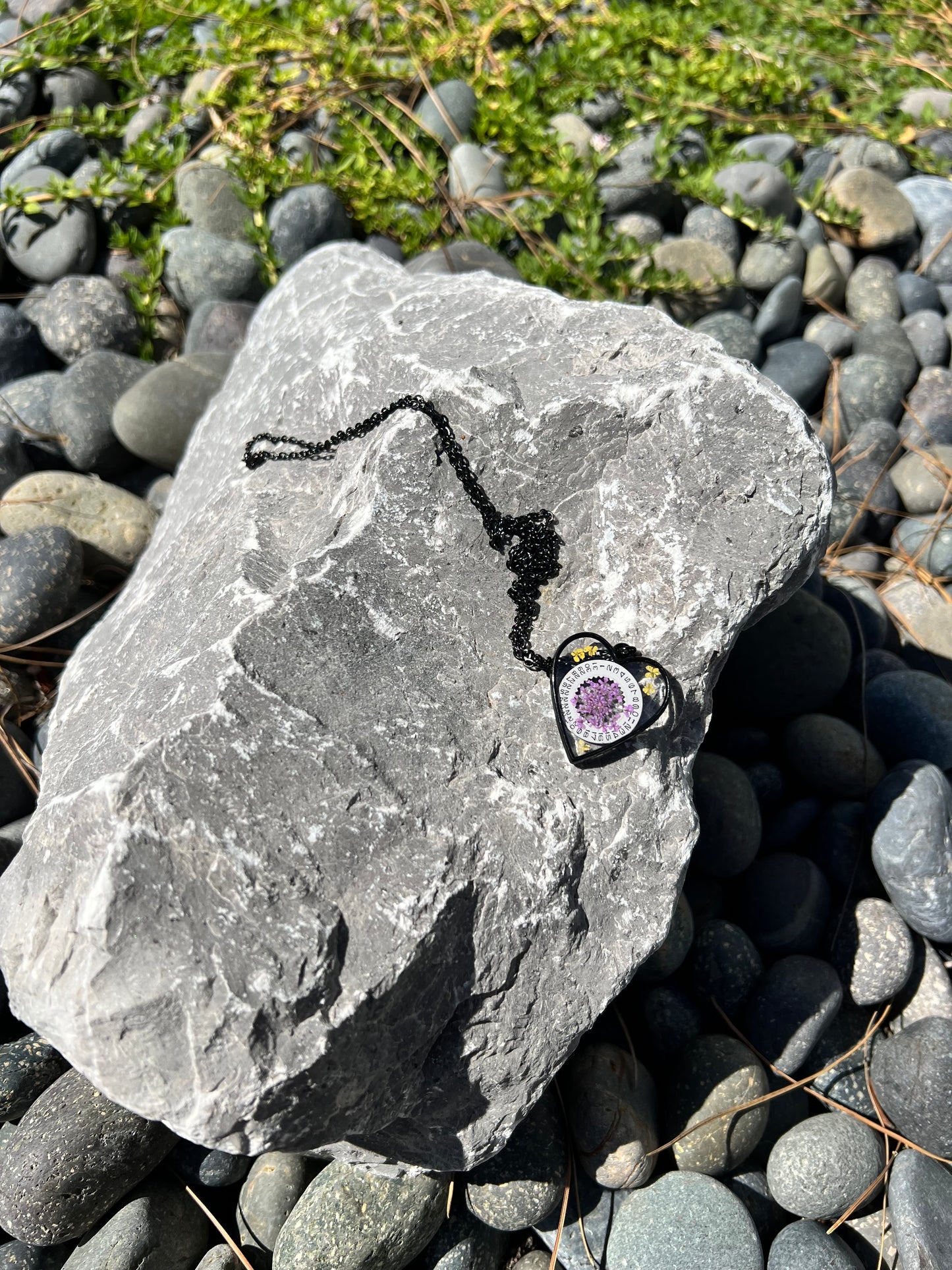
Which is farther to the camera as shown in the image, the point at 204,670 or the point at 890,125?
the point at 890,125

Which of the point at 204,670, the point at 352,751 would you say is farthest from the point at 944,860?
the point at 204,670

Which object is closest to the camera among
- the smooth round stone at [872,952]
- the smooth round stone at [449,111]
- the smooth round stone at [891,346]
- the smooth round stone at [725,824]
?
the smooth round stone at [872,952]

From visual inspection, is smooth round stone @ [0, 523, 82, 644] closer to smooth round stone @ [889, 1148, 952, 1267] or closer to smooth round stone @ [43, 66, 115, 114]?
smooth round stone @ [43, 66, 115, 114]

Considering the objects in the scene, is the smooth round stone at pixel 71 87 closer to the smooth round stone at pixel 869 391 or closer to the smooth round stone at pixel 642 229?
the smooth round stone at pixel 642 229

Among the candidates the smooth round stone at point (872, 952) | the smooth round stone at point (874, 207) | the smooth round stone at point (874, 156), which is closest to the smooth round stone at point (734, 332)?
the smooth round stone at point (874, 207)

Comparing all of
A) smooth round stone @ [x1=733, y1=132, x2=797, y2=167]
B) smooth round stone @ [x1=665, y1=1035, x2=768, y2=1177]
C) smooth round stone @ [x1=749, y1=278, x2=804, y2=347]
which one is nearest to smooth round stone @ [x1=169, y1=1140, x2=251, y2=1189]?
smooth round stone @ [x1=665, y1=1035, x2=768, y2=1177]

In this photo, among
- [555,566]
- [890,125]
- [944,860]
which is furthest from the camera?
[890,125]

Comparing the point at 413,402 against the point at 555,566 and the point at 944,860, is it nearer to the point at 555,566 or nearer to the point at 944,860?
the point at 555,566
